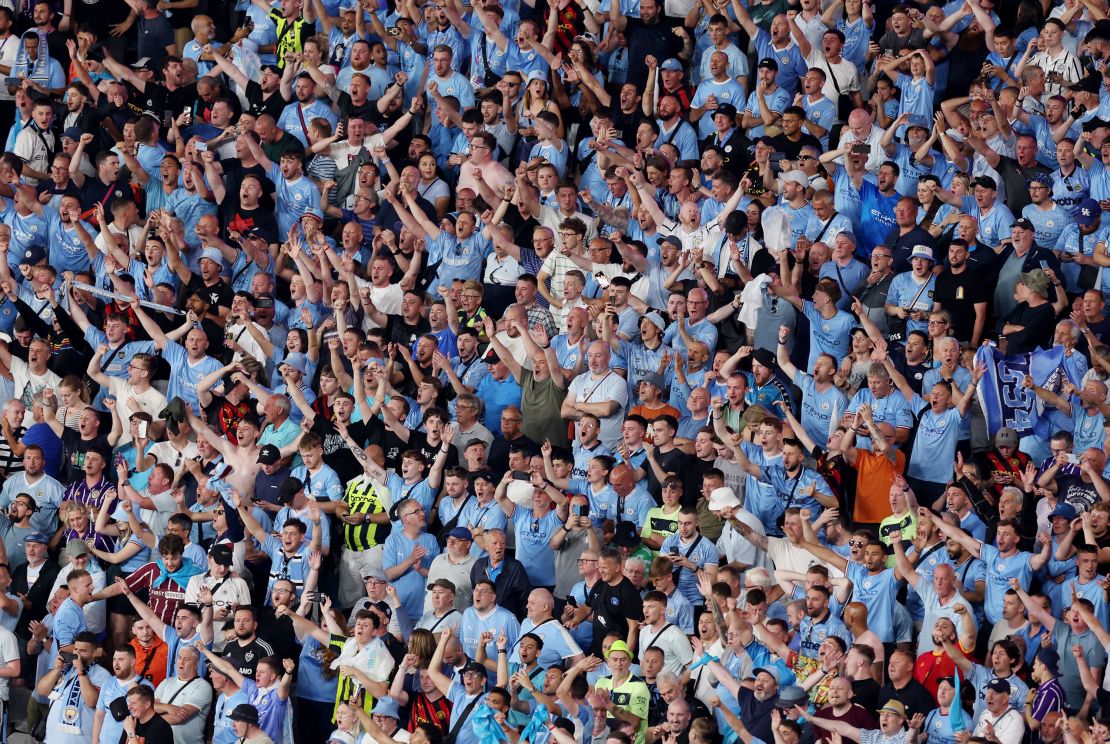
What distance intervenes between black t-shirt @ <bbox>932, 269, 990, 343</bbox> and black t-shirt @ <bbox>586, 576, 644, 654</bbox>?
12.1 ft

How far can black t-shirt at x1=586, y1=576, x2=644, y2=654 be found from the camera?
16078 mm

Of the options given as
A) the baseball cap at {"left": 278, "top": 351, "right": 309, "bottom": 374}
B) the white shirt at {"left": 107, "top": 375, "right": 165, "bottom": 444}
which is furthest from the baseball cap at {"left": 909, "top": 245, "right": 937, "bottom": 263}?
the white shirt at {"left": 107, "top": 375, "right": 165, "bottom": 444}

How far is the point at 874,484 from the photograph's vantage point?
16.9 metres

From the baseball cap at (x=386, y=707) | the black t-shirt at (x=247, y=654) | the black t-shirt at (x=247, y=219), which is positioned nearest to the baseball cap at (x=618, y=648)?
the baseball cap at (x=386, y=707)

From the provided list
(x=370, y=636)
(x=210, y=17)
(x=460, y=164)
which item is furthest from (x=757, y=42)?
(x=370, y=636)

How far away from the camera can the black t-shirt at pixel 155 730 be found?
53.0 feet

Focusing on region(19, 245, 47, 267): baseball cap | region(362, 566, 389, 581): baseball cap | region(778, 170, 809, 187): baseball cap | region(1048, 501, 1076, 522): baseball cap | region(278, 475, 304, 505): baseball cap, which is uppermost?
region(778, 170, 809, 187): baseball cap

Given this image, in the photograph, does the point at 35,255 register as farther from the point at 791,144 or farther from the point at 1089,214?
the point at 1089,214

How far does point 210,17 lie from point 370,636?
8.65 m

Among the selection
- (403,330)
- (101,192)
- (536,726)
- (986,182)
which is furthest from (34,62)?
(536,726)

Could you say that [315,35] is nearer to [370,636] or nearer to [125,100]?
[125,100]

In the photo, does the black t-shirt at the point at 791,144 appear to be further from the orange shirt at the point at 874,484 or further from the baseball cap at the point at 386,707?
the baseball cap at the point at 386,707

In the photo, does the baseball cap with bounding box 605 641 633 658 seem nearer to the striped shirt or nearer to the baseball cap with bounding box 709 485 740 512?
the baseball cap with bounding box 709 485 740 512

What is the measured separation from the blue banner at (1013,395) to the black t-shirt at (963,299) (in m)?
0.59
